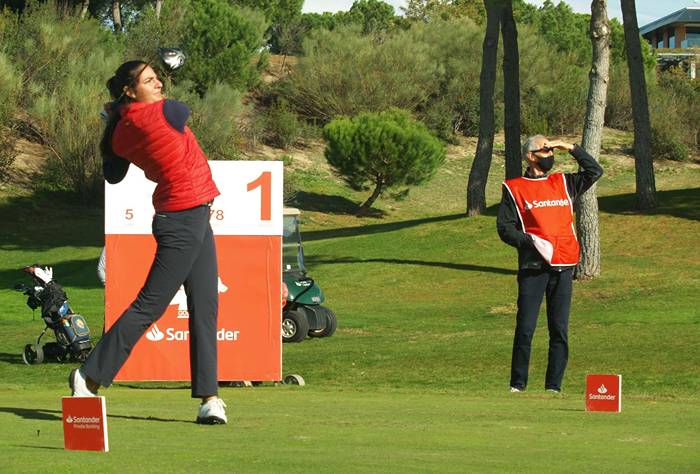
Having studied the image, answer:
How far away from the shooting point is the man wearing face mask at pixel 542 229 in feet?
30.8

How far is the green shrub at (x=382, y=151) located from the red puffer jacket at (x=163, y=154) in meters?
45.6

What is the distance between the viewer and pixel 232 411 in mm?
7609

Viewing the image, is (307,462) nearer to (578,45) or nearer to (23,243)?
(23,243)

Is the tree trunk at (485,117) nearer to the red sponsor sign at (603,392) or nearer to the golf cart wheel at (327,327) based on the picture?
the golf cart wheel at (327,327)

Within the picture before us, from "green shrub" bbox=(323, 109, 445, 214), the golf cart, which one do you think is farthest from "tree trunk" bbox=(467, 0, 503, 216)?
the golf cart

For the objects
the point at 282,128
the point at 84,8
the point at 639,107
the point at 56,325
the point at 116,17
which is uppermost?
the point at 116,17

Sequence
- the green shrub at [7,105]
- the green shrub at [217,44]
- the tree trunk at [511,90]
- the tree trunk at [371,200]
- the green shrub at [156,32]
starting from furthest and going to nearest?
the green shrub at [217,44]
the green shrub at [156,32]
the tree trunk at [371,200]
the green shrub at [7,105]
the tree trunk at [511,90]

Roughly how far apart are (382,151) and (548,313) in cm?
4297

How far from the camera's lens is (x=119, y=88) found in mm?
6672

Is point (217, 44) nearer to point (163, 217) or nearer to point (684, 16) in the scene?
point (163, 217)

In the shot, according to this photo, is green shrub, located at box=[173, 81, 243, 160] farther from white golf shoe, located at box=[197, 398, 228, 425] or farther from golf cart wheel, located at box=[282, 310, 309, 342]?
white golf shoe, located at box=[197, 398, 228, 425]

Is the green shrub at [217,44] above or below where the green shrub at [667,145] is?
above

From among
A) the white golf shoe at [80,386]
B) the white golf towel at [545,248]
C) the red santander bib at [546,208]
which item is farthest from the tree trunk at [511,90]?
the white golf shoe at [80,386]

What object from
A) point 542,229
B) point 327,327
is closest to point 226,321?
point 542,229
